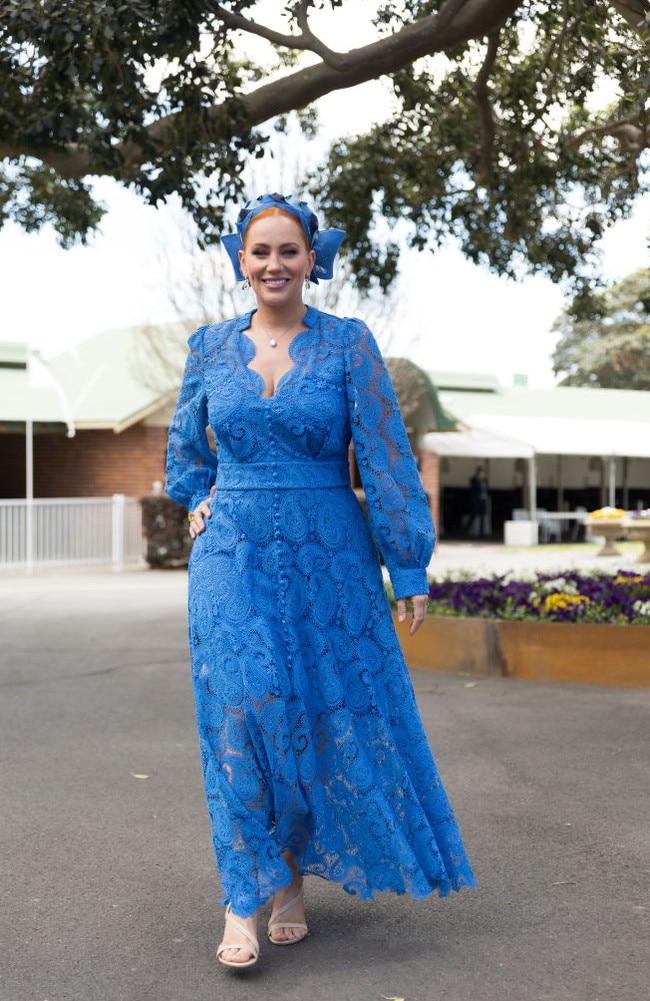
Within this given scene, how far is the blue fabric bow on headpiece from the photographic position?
3787mm

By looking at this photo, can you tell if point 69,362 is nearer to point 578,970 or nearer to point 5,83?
point 5,83

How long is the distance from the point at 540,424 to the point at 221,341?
30988 mm

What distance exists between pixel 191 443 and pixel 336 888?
1.65 meters

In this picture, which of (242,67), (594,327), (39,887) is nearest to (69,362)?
(242,67)

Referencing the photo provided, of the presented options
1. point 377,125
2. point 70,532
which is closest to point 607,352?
point 70,532

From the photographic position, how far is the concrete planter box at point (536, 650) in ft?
26.9

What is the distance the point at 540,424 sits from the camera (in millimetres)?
34188

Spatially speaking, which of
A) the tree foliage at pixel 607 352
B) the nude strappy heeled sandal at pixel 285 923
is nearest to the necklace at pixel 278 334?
the nude strappy heeled sandal at pixel 285 923

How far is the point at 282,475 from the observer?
147 inches

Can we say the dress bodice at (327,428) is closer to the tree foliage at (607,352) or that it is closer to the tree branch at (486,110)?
the tree branch at (486,110)

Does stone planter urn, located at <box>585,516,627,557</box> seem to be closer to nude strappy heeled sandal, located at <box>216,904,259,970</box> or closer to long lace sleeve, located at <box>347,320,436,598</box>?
long lace sleeve, located at <box>347,320,436,598</box>

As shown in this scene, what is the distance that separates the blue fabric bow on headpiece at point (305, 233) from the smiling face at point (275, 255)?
0.02m

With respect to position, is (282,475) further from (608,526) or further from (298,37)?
(608,526)

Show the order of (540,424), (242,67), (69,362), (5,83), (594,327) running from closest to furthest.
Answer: (5,83)
(242,67)
(69,362)
(540,424)
(594,327)
